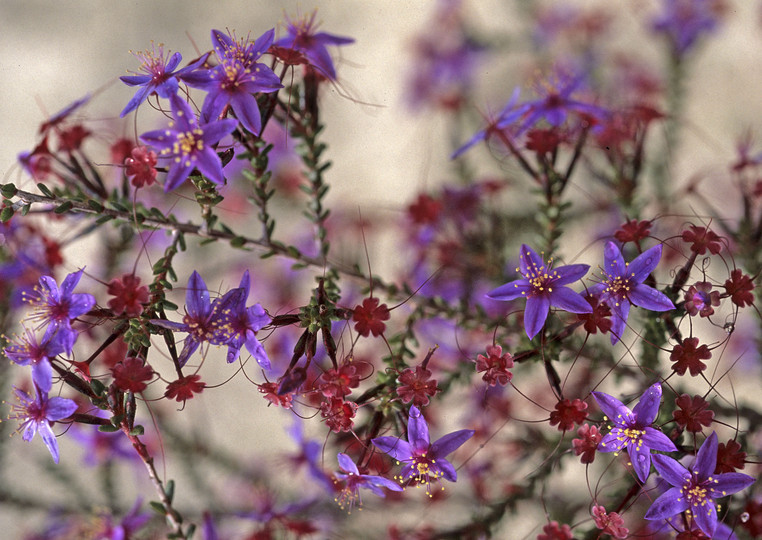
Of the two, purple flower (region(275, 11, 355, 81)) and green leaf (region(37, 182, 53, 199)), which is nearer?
green leaf (region(37, 182, 53, 199))

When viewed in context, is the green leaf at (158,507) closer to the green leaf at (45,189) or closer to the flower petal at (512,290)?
the green leaf at (45,189)

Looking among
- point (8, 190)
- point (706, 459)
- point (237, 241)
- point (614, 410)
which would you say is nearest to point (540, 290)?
point (614, 410)

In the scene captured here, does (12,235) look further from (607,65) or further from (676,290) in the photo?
(607,65)

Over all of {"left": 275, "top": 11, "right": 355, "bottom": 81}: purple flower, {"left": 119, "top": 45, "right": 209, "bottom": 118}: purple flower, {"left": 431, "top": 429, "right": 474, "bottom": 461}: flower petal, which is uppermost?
{"left": 275, "top": 11, "right": 355, "bottom": 81}: purple flower

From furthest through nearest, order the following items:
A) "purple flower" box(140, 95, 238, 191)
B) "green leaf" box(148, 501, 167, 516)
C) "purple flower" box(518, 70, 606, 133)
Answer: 1. "purple flower" box(518, 70, 606, 133)
2. "green leaf" box(148, 501, 167, 516)
3. "purple flower" box(140, 95, 238, 191)

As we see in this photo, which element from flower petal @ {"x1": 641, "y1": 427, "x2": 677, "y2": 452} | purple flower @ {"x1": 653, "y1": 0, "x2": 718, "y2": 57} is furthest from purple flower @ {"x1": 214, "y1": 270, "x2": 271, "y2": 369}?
purple flower @ {"x1": 653, "y1": 0, "x2": 718, "y2": 57}

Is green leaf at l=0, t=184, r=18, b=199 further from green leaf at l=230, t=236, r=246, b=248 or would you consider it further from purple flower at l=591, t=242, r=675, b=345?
purple flower at l=591, t=242, r=675, b=345

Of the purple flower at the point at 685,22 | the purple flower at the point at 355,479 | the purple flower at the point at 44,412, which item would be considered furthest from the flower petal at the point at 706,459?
the purple flower at the point at 685,22
